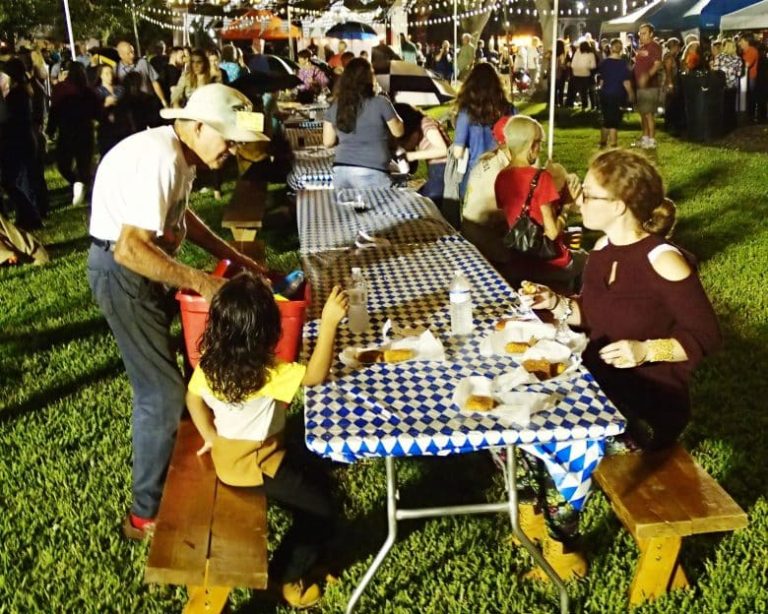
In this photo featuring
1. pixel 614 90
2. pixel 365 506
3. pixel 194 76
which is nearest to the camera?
pixel 365 506

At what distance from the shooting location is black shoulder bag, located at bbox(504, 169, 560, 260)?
473 cm

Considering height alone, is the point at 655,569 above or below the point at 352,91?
below

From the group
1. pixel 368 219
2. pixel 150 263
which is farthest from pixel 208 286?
pixel 368 219

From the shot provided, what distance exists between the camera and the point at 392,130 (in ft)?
21.4

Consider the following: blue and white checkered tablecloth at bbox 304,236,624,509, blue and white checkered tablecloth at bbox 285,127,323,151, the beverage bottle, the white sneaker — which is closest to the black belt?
the beverage bottle

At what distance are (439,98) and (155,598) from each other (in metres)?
7.40

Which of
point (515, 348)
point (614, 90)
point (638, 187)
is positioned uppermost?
point (638, 187)

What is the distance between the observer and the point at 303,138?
9531 millimetres

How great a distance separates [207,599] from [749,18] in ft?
49.2

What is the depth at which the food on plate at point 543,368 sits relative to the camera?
9.07ft

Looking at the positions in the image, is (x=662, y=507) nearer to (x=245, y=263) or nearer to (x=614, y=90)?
(x=245, y=263)

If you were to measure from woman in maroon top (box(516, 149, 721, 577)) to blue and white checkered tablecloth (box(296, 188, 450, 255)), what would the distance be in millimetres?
1841

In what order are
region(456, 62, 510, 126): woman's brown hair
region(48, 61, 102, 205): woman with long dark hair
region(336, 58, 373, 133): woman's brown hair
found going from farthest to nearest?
region(48, 61, 102, 205): woman with long dark hair, region(456, 62, 510, 126): woman's brown hair, region(336, 58, 373, 133): woman's brown hair

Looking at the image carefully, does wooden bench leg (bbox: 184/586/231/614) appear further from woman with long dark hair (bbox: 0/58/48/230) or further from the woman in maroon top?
woman with long dark hair (bbox: 0/58/48/230)
